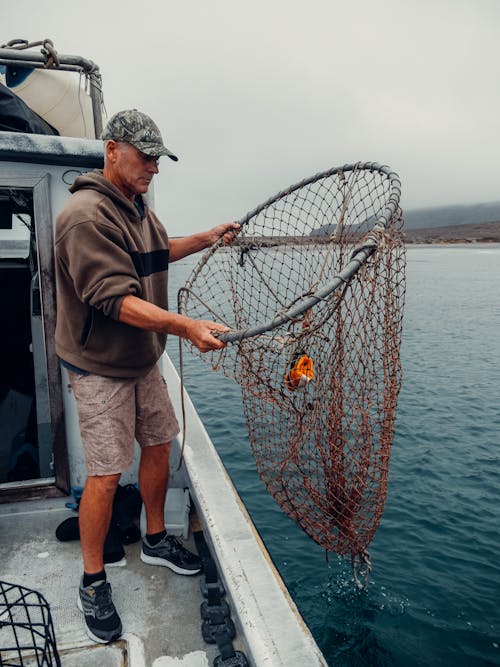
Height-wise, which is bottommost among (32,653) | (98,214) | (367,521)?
(32,653)

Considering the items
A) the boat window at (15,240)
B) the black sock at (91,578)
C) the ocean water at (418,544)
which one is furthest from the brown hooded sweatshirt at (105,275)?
the ocean water at (418,544)

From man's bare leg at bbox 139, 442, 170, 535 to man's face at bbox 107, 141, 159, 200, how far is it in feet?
4.90

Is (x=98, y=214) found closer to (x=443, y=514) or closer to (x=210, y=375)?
(x=443, y=514)

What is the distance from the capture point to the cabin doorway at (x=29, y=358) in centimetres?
316

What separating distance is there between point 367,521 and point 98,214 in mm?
2456

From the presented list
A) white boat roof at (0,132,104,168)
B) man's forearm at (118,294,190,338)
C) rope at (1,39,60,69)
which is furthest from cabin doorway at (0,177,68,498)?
man's forearm at (118,294,190,338)

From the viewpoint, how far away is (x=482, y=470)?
7.55 m

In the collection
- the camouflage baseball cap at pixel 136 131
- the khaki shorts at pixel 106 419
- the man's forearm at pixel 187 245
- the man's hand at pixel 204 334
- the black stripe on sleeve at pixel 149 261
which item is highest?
the camouflage baseball cap at pixel 136 131

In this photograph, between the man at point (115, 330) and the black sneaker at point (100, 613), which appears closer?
the man at point (115, 330)

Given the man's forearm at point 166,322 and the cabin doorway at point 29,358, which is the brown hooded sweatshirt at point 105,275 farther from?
the cabin doorway at point 29,358

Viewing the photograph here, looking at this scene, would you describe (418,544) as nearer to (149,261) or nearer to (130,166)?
(149,261)

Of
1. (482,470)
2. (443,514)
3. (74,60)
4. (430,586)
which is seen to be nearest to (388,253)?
(74,60)

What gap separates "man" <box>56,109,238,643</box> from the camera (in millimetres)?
2121

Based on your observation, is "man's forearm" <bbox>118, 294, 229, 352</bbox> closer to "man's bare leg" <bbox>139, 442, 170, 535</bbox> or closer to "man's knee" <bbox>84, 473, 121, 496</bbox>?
"man's knee" <bbox>84, 473, 121, 496</bbox>
